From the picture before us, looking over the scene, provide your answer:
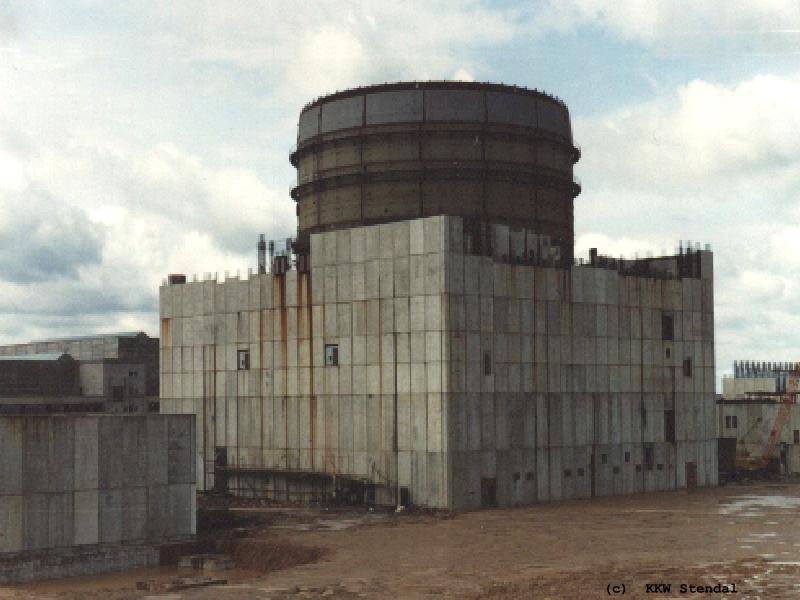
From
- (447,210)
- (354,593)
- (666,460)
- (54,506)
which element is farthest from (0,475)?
(666,460)

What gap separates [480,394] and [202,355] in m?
19.1

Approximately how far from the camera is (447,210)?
195ft

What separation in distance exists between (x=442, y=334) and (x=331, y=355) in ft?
24.8

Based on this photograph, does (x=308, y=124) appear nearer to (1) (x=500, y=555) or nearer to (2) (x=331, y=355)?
(2) (x=331, y=355)

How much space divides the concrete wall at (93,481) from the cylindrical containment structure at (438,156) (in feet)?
74.4

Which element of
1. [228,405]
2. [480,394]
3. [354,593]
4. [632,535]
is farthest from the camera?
[228,405]

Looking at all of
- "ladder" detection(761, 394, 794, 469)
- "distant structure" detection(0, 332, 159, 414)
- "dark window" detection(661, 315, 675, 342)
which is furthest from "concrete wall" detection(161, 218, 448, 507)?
"ladder" detection(761, 394, 794, 469)

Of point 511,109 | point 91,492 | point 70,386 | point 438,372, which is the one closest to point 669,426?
point 438,372

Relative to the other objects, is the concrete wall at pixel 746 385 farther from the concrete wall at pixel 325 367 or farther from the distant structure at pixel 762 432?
the concrete wall at pixel 325 367

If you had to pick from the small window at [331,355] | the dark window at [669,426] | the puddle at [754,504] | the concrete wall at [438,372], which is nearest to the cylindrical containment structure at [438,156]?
the concrete wall at [438,372]

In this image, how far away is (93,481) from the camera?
128 ft

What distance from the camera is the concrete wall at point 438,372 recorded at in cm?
5166

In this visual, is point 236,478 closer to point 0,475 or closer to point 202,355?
point 202,355

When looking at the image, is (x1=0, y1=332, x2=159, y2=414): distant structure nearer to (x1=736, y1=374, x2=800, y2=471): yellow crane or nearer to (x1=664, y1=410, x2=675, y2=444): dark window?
(x1=736, y1=374, x2=800, y2=471): yellow crane
